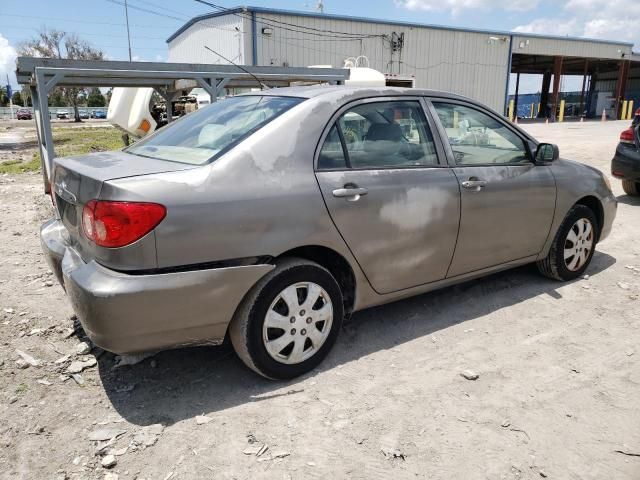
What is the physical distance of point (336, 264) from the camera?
3.25 meters

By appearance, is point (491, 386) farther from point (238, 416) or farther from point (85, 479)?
point (85, 479)

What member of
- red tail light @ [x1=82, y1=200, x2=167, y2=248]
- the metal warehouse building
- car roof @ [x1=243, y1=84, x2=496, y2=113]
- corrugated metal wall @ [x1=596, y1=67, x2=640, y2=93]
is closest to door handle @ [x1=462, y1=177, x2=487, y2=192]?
car roof @ [x1=243, y1=84, x2=496, y2=113]

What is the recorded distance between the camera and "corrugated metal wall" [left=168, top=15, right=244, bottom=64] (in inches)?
864

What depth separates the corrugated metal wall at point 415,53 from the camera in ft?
74.1

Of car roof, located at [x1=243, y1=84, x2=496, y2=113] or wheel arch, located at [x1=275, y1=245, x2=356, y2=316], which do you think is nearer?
wheel arch, located at [x1=275, y1=245, x2=356, y2=316]

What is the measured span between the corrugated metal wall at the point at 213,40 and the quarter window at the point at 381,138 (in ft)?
63.9

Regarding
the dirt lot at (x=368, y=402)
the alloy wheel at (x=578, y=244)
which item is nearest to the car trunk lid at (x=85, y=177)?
the dirt lot at (x=368, y=402)

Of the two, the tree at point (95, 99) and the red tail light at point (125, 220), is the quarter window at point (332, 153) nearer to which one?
the red tail light at point (125, 220)

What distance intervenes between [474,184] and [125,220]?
2.35 meters

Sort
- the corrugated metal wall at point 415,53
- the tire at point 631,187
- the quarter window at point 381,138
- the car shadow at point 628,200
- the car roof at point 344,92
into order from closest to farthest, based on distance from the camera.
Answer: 1. the quarter window at point 381,138
2. the car roof at point 344,92
3. the car shadow at point 628,200
4. the tire at point 631,187
5. the corrugated metal wall at point 415,53

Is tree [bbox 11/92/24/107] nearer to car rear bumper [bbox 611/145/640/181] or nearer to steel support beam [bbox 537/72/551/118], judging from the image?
steel support beam [bbox 537/72/551/118]

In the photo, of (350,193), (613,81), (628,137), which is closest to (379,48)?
(628,137)

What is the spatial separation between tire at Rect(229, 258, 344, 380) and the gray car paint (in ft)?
0.34

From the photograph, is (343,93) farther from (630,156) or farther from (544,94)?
(544,94)
